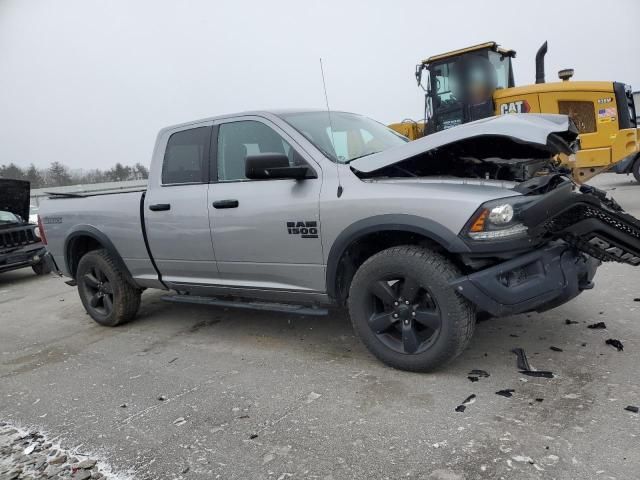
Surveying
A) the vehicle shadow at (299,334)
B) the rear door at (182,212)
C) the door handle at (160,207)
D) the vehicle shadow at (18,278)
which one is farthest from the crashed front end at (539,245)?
the vehicle shadow at (18,278)

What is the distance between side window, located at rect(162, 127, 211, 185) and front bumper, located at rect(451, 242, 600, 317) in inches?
100

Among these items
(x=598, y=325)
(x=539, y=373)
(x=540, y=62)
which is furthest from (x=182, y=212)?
(x=540, y=62)

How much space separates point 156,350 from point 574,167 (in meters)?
7.60

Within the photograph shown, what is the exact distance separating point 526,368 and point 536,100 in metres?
7.10

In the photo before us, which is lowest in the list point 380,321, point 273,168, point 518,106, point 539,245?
point 380,321

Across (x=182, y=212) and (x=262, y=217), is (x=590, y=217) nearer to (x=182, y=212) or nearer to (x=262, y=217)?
(x=262, y=217)

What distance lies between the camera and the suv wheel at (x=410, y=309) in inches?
123

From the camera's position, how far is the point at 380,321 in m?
3.43

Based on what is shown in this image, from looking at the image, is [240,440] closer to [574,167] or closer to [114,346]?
[114,346]

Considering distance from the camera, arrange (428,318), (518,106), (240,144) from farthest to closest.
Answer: (518,106), (240,144), (428,318)

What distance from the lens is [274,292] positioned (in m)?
4.03

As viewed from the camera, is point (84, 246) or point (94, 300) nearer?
point (94, 300)

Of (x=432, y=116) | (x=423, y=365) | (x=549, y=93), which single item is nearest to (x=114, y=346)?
(x=423, y=365)

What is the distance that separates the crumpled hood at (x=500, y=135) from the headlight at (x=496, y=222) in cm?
42
